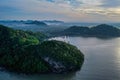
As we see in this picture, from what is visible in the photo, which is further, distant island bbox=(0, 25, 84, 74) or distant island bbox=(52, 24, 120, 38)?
distant island bbox=(52, 24, 120, 38)

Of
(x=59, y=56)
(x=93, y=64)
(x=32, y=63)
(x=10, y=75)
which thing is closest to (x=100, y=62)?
(x=93, y=64)

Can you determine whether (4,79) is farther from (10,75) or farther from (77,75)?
(77,75)

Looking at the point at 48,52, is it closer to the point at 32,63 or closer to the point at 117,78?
the point at 32,63

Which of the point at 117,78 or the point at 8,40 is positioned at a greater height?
the point at 8,40

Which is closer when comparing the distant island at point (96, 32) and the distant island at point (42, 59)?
the distant island at point (42, 59)

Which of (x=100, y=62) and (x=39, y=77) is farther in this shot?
(x=100, y=62)

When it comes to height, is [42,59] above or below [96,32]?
above

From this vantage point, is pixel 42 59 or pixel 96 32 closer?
pixel 42 59

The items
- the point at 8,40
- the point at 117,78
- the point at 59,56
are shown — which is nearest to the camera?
the point at 117,78

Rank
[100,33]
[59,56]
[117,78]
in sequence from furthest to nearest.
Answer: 1. [100,33]
2. [59,56]
3. [117,78]
